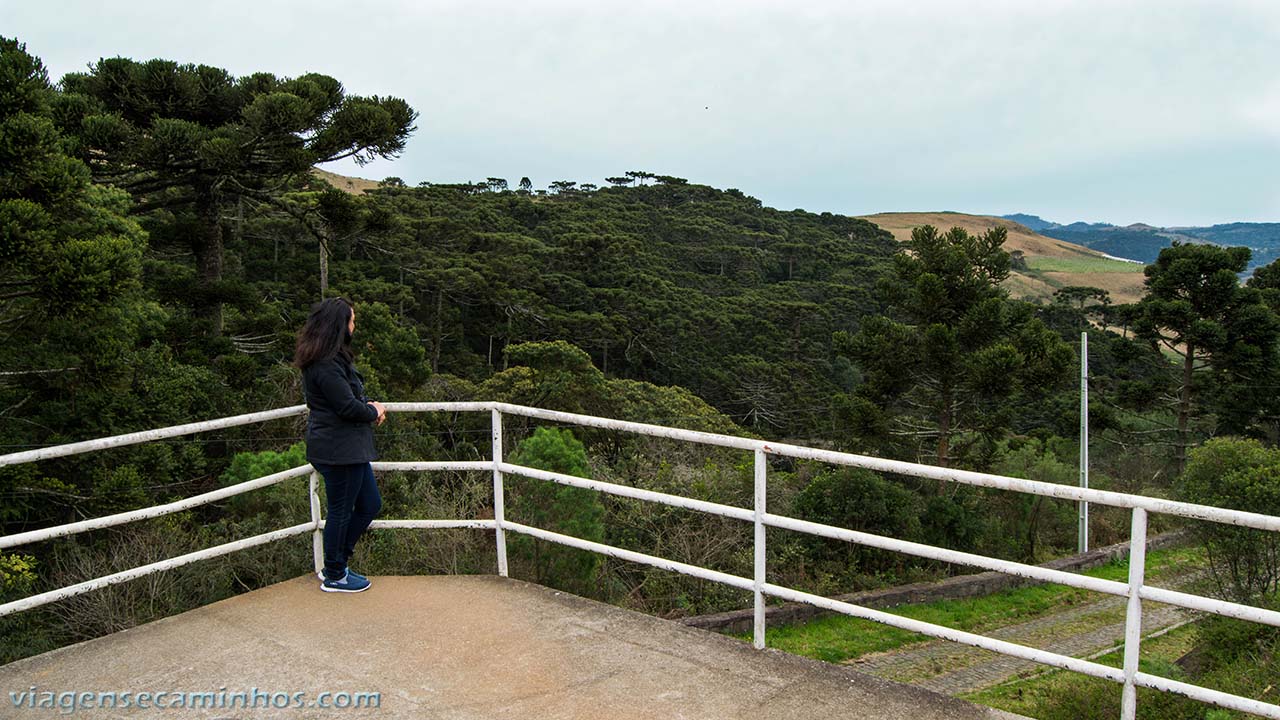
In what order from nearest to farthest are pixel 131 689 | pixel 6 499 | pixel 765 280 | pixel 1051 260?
pixel 131 689 < pixel 6 499 < pixel 765 280 < pixel 1051 260

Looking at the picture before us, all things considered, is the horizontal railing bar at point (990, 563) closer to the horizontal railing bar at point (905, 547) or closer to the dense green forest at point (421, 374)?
the horizontal railing bar at point (905, 547)

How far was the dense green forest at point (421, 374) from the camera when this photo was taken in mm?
7695

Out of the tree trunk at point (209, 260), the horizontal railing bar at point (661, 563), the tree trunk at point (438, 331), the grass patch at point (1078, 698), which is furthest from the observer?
the tree trunk at point (438, 331)

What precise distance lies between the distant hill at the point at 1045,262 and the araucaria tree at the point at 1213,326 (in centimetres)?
4598

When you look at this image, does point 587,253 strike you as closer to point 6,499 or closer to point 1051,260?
point 6,499

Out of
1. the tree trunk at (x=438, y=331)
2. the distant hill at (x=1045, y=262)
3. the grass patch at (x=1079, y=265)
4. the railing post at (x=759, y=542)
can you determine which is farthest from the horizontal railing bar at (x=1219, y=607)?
the grass patch at (x=1079, y=265)

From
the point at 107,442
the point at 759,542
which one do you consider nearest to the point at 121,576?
the point at 107,442

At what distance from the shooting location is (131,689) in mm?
3102

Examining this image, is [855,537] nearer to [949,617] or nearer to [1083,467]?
[949,617]

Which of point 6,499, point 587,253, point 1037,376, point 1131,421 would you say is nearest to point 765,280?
point 587,253

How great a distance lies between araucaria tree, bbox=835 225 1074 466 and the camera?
893 inches

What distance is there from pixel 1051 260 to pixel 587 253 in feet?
261

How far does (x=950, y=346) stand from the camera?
23906 millimetres

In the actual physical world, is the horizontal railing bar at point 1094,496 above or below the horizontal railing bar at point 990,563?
above
